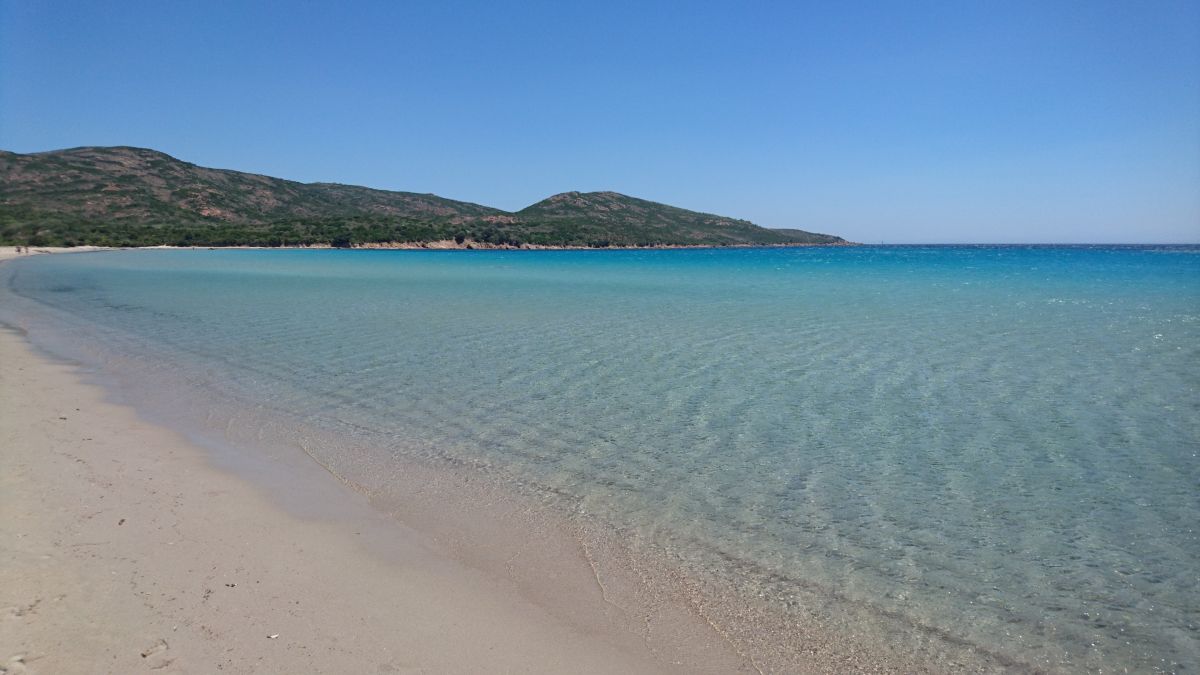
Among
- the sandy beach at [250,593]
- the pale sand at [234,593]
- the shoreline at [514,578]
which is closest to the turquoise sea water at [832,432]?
the shoreline at [514,578]

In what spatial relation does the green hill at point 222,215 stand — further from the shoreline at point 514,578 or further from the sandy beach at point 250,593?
the shoreline at point 514,578

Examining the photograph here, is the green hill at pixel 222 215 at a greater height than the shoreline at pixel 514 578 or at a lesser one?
greater

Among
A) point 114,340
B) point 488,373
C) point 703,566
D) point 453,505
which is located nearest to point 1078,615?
point 703,566

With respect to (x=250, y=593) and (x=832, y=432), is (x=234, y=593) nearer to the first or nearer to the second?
(x=250, y=593)

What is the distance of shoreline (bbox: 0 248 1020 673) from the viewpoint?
3.90 meters

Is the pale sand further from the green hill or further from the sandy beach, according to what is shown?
the green hill

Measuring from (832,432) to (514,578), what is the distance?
5119mm

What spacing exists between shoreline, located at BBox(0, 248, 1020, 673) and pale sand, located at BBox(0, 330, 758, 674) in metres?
0.02

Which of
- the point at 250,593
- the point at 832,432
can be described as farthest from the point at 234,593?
the point at 832,432

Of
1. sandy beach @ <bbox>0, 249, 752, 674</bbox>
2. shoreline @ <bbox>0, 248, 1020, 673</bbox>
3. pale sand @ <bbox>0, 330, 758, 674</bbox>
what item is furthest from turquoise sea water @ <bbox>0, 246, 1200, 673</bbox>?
pale sand @ <bbox>0, 330, 758, 674</bbox>

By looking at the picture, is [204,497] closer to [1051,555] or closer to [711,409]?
[711,409]

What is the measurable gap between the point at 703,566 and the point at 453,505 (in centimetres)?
241

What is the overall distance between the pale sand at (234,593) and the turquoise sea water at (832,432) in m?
1.48

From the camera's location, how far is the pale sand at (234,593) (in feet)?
12.1
